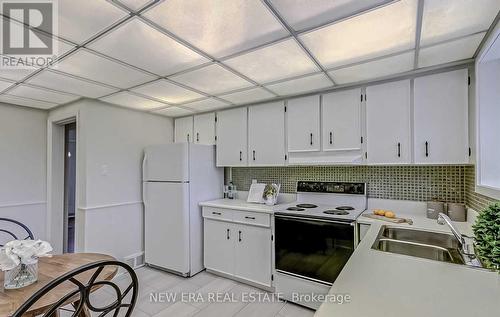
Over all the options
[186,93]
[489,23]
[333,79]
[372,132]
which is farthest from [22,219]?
[489,23]

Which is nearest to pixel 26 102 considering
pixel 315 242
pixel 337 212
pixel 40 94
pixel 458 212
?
pixel 40 94

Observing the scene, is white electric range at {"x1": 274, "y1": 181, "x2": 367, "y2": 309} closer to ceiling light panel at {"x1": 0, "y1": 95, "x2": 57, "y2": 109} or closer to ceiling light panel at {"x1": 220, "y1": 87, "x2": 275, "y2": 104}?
ceiling light panel at {"x1": 220, "y1": 87, "x2": 275, "y2": 104}

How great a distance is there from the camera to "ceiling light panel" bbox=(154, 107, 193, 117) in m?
3.42

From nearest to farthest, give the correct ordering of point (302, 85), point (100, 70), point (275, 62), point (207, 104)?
point (275, 62), point (100, 70), point (302, 85), point (207, 104)

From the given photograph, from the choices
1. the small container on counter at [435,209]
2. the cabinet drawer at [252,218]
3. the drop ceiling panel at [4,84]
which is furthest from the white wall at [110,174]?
the small container on counter at [435,209]

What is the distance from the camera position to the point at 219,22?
1.41 m

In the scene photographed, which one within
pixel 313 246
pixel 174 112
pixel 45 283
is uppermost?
pixel 174 112

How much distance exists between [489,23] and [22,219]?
492 cm

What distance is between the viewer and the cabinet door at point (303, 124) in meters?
2.71

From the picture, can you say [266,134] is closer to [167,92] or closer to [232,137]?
[232,137]

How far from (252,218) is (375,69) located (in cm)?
190

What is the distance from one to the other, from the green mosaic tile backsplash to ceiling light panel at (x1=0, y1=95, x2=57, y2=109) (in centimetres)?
315

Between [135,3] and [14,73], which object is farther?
[14,73]

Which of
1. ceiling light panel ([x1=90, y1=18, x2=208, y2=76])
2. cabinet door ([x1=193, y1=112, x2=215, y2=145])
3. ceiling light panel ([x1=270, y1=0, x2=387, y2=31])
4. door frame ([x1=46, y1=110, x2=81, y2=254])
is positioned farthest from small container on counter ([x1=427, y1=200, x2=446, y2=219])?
door frame ([x1=46, y1=110, x2=81, y2=254])
